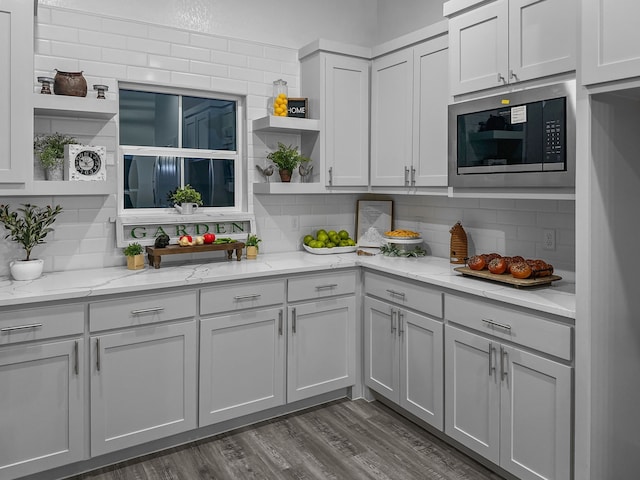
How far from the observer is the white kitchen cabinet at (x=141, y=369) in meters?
2.52

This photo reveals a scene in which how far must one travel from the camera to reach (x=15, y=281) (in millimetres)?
2629

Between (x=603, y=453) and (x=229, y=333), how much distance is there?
1.90 m

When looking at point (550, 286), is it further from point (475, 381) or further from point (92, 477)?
point (92, 477)

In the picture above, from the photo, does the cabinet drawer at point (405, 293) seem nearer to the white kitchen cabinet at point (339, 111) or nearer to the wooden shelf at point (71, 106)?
the white kitchen cabinet at point (339, 111)

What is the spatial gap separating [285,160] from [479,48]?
1441 millimetres

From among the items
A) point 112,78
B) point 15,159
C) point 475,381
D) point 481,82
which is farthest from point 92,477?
point 481,82

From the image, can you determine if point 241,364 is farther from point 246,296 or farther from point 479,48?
point 479,48

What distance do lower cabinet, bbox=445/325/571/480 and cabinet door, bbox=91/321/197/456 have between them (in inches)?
56.2

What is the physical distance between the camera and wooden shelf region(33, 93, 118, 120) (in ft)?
8.63

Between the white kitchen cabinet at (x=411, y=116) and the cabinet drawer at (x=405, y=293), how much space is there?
2.22 ft

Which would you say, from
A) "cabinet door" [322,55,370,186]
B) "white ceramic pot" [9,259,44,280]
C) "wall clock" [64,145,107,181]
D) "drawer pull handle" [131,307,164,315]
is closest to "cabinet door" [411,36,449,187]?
"cabinet door" [322,55,370,186]

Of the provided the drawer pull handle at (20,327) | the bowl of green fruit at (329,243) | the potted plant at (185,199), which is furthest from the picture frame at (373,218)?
the drawer pull handle at (20,327)

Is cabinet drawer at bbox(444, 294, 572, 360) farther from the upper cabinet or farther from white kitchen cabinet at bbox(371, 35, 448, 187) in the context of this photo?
the upper cabinet

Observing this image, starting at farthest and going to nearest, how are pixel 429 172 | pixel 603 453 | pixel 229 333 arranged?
pixel 429 172 < pixel 229 333 < pixel 603 453
